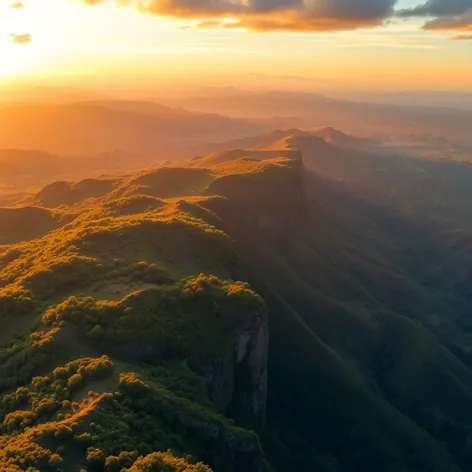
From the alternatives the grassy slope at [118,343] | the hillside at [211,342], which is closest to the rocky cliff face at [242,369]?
the hillside at [211,342]

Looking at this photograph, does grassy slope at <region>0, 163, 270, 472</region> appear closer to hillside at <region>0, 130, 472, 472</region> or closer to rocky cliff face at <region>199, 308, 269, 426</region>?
hillside at <region>0, 130, 472, 472</region>

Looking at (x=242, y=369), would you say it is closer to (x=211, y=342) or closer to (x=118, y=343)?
(x=211, y=342)

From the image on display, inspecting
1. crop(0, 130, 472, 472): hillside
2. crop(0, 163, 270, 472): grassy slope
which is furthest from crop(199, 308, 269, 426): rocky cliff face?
crop(0, 163, 270, 472): grassy slope

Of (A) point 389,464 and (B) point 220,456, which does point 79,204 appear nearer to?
(A) point 389,464

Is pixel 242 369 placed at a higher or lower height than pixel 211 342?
lower

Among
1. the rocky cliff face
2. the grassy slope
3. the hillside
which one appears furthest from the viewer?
the rocky cliff face

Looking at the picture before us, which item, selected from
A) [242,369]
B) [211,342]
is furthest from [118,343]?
[242,369]

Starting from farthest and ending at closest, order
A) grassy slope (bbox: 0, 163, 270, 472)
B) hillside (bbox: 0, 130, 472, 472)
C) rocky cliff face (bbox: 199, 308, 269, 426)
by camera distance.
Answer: rocky cliff face (bbox: 199, 308, 269, 426)
hillside (bbox: 0, 130, 472, 472)
grassy slope (bbox: 0, 163, 270, 472)

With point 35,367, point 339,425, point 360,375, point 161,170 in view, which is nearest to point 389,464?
point 339,425
